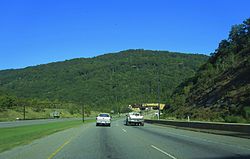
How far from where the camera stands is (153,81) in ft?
497

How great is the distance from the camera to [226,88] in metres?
58.0

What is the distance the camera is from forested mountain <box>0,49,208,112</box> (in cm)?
15012

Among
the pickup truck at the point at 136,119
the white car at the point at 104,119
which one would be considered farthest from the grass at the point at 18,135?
the pickup truck at the point at 136,119

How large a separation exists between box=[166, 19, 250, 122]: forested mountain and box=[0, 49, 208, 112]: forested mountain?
57668 mm

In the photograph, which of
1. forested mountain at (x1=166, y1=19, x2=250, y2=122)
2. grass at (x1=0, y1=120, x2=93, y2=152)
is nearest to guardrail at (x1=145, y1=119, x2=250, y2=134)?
forested mountain at (x1=166, y1=19, x2=250, y2=122)

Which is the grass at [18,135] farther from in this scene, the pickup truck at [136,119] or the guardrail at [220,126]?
the pickup truck at [136,119]

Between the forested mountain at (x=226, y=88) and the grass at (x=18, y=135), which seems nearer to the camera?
the grass at (x=18, y=135)

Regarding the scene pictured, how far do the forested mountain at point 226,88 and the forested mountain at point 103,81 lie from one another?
57.7m

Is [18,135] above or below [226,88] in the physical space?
below

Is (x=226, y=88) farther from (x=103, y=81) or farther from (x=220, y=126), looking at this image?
(x=103, y=81)

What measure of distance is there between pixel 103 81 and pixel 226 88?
10558 cm

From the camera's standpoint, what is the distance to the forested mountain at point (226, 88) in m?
50.0

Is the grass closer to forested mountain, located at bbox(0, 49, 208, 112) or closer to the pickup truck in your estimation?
the pickup truck

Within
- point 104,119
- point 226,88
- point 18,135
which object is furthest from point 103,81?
point 18,135
